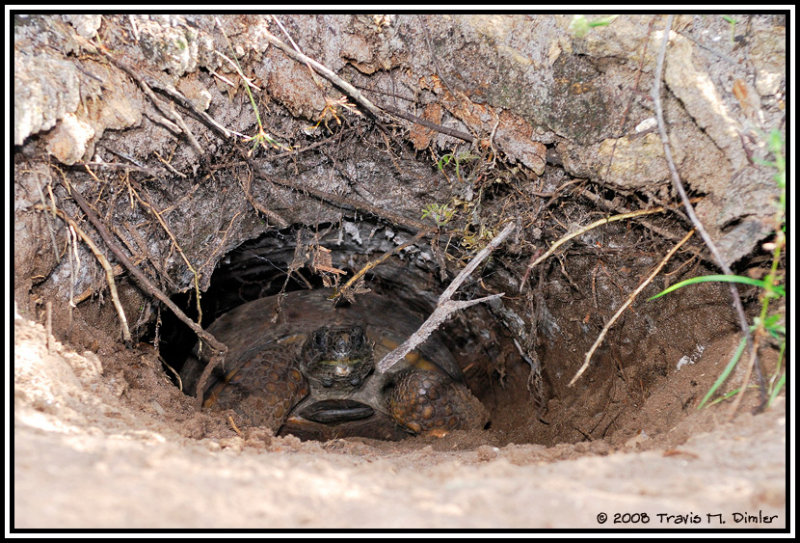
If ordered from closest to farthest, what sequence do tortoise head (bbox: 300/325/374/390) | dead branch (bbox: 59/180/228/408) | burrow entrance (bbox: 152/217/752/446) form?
dead branch (bbox: 59/180/228/408), burrow entrance (bbox: 152/217/752/446), tortoise head (bbox: 300/325/374/390)

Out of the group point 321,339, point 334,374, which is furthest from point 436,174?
point 334,374

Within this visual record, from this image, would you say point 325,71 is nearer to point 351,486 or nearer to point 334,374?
point 351,486

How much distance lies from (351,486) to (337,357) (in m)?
3.26

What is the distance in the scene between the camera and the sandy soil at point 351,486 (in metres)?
0.84

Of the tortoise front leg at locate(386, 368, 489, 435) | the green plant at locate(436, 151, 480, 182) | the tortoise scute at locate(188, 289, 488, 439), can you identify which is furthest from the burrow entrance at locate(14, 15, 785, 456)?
the tortoise scute at locate(188, 289, 488, 439)

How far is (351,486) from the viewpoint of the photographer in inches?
40.9

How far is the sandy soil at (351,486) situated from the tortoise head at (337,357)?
2.83 metres

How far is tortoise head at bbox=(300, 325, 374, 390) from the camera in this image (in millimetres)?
4258

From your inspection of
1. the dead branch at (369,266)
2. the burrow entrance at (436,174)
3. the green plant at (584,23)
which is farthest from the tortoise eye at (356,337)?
the green plant at (584,23)

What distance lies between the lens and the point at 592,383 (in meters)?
2.82

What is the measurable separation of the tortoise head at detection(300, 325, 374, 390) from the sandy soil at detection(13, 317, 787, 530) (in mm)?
2826

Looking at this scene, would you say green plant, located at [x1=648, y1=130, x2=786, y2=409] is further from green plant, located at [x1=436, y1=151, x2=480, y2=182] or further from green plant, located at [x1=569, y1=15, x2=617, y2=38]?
green plant, located at [x1=436, y1=151, x2=480, y2=182]
